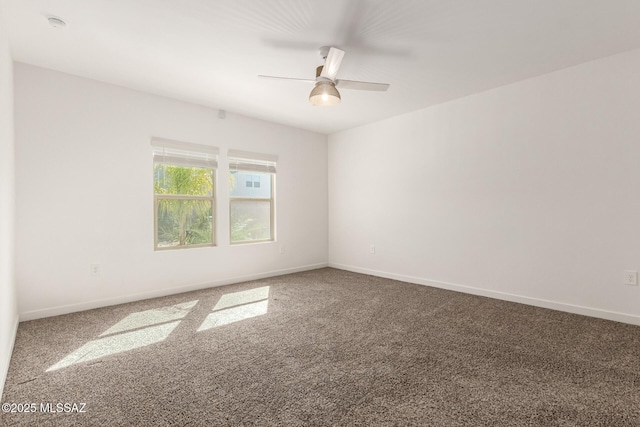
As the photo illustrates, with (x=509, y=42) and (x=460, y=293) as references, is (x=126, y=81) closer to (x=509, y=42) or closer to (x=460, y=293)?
(x=509, y=42)

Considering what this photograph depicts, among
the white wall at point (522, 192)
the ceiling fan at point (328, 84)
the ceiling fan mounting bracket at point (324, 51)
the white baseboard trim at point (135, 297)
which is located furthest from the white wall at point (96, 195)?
the white wall at point (522, 192)

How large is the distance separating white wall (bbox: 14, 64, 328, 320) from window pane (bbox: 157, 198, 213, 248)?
0.14 metres

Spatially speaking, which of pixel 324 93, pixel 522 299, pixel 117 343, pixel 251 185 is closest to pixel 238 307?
pixel 117 343

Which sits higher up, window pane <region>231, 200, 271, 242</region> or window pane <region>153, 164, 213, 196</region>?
window pane <region>153, 164, 213, 196</region>

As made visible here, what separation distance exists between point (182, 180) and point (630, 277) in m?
4.92

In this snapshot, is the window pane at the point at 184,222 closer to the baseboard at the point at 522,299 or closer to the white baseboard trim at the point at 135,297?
the white baseboard trim at the point at 135,297

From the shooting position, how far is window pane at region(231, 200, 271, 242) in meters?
4.68

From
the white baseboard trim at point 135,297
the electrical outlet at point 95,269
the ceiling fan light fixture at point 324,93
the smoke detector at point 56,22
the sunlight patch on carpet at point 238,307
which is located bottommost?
the sunlight patch on carpet at point 238,307

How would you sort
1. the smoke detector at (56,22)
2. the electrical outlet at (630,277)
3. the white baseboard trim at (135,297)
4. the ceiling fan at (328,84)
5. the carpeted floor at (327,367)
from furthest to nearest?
the white baseboard trim at (135,297)
the electrical outlet at (630,277)
the ceiling fan at (328,84)
the smoke detector at (56,22)
the carpeted floor at (327,367)

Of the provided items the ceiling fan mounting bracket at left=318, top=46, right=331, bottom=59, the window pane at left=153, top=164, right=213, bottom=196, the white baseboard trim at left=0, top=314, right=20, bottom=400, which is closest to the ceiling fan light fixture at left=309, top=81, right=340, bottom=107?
the ceiling fan mounting bracket at left=318, top=46, right=331, bottom=59

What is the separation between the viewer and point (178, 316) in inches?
124

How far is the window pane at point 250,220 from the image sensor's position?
468 cm

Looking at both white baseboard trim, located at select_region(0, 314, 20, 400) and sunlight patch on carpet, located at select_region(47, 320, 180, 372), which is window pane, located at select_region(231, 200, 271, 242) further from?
white baseboard trim, located at select_region(0, 314, 20, 400)

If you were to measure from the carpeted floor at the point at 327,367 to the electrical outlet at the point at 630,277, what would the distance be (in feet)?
1.35
